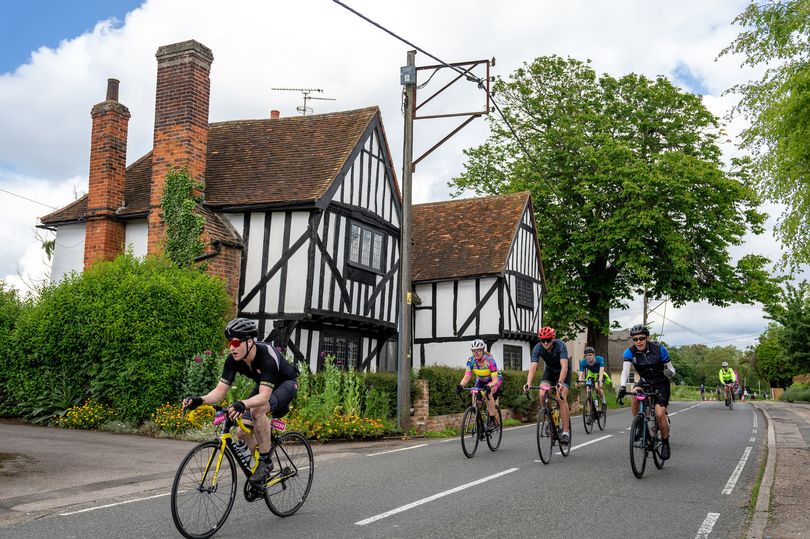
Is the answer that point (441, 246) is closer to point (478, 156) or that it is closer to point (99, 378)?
point (478, 156)

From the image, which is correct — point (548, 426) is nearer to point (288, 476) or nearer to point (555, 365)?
point (555, 365)

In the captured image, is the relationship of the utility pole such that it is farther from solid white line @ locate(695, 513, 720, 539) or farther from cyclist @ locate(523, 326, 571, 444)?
solid white line @ locate(695, 513, 720, 539)

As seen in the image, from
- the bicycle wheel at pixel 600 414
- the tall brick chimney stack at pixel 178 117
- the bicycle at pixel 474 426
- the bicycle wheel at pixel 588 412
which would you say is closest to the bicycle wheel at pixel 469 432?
the bicycle at pixel 474 426

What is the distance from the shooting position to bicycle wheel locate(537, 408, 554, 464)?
10.8m

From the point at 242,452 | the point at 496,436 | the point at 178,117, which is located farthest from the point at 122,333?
the point at 242,452

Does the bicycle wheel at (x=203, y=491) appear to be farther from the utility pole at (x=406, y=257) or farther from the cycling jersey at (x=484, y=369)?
the utility pole at (x=406, y=257)

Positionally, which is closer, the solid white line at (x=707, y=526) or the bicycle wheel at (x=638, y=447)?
the solid white line at (x=707, y=526)

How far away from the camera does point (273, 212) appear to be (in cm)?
1945

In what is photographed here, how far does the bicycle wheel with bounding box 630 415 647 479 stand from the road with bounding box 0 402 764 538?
17 centimetres

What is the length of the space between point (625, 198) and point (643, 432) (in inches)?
894

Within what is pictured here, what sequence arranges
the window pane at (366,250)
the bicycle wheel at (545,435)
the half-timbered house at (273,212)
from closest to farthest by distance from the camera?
the bicycle wheel at (545,435) → the half-timbered house at (273,212) → the window pane at (366,250)

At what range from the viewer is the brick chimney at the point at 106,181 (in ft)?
66.0

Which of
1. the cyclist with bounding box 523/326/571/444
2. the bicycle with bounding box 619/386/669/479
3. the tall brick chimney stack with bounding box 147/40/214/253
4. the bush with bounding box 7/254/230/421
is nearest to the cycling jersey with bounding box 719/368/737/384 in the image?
the cyclist with bounding box 523/326/571/444

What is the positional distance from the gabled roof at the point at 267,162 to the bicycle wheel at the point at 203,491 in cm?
1296
